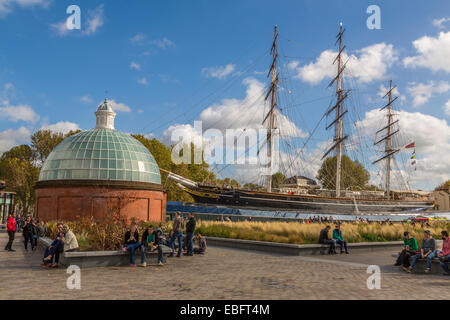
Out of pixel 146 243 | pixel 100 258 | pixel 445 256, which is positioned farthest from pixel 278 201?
pixel 100 258

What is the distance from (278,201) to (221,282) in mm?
47310

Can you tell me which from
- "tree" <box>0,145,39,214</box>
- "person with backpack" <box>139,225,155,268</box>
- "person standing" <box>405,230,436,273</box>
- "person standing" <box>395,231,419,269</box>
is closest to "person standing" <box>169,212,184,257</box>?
"person with backpack" <box>139,225,155,268</box>

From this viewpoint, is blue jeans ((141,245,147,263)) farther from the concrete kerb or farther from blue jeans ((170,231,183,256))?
the concrete kerb

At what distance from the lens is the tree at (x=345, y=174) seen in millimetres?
94562

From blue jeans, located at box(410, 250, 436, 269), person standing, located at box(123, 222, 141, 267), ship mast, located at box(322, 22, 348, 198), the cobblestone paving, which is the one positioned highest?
ship mast, located at box(322, 22, 348, 198)

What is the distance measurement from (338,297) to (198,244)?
32.7ft

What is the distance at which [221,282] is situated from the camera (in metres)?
10.1

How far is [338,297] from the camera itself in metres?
8.43

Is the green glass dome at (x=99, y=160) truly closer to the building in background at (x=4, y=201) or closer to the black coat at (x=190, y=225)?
the black coat at (x=190, y=225)

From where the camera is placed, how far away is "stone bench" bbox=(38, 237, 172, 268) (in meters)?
12.4

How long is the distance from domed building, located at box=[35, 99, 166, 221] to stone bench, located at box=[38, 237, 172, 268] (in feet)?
53.9

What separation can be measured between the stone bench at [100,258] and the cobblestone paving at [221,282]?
0.49 m

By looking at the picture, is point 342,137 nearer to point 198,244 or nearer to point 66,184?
point 66,184
